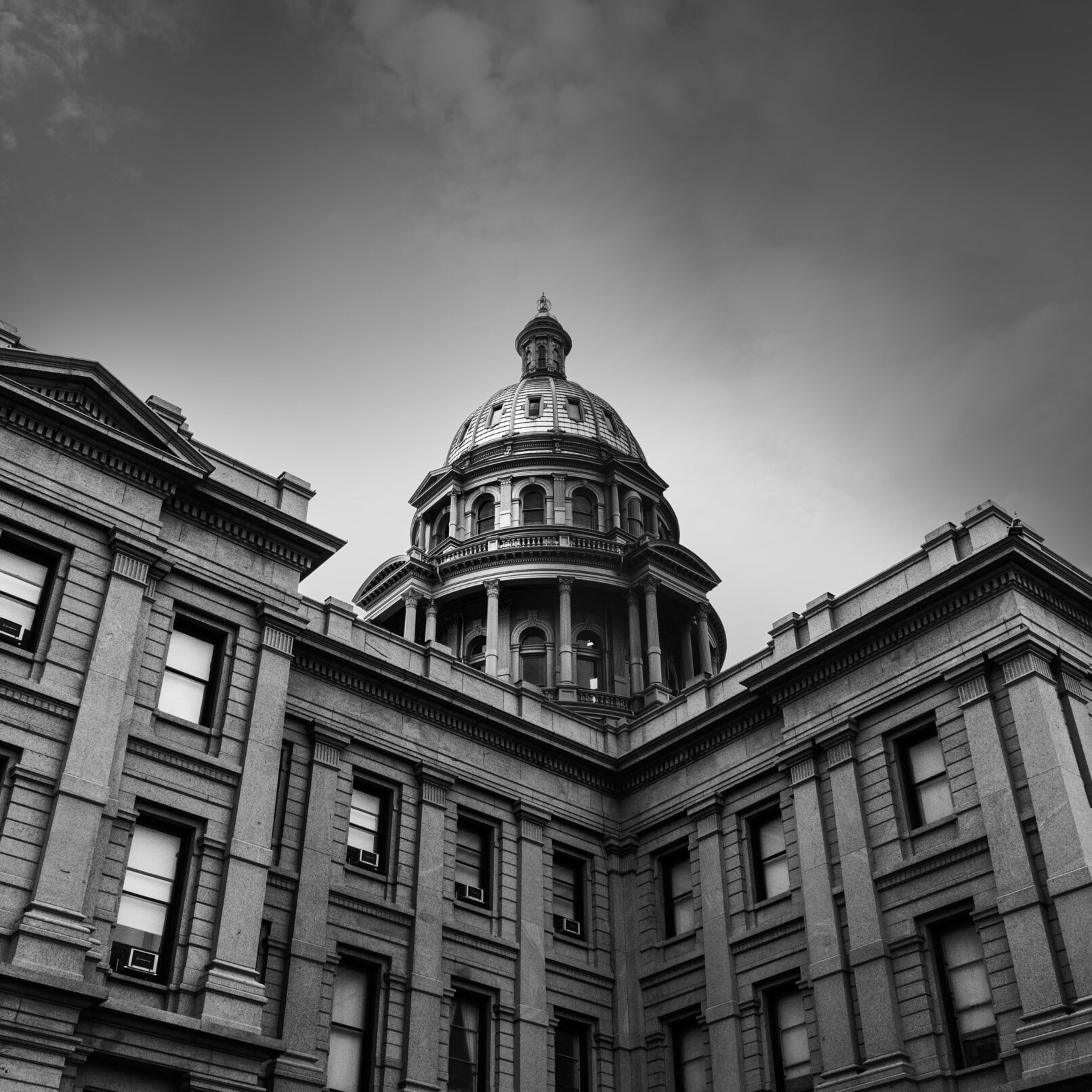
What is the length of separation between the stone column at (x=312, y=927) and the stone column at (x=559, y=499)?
31.9 meters

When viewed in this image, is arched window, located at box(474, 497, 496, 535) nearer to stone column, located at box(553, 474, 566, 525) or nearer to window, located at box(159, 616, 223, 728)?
stone column, located at box(553, 474, 566, 525)

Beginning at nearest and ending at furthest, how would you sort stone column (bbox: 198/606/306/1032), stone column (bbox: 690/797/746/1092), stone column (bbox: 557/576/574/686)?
stone column (bbox: 198/606/306/1032) < stone column (bbox: 690/797/746/1092) < stone column (bbox: 557/576/574/686)

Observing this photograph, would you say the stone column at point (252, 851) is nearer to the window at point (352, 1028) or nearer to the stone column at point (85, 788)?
the stone column at point (85, 788)

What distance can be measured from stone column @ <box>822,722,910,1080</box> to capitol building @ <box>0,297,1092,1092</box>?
0.23ft

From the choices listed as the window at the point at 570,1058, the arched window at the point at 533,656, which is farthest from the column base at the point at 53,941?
the arched window at the point at 533,656

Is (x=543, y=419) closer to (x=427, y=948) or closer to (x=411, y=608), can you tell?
(x=411, y=608)

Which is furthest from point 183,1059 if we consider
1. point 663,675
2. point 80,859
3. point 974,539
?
point 663,675

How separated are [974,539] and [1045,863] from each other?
24.0 feet

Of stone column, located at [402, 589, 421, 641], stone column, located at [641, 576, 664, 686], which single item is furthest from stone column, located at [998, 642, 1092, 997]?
stone column, located at [402, 589, 421, 641]

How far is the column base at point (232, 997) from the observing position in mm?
22234

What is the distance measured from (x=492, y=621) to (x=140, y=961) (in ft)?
113

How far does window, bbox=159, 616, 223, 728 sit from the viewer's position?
83.0ft

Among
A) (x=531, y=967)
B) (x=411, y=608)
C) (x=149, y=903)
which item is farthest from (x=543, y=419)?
(x=149, y=903)

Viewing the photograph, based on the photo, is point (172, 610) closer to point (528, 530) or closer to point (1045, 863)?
point (1045, 863)
